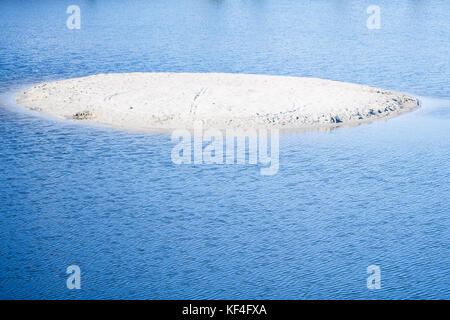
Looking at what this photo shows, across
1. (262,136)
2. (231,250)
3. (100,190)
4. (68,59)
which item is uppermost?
(68,59)

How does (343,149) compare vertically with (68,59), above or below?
below

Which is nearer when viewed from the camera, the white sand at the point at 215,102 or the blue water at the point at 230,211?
the blue water at the point at 230,211

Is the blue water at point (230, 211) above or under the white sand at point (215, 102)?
under

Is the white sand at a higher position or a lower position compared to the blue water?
higher

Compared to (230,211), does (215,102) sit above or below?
above

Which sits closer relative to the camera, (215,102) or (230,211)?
(230,211)

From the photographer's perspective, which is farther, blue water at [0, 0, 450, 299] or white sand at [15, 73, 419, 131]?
white sand at [15, 73, 419, 131]
